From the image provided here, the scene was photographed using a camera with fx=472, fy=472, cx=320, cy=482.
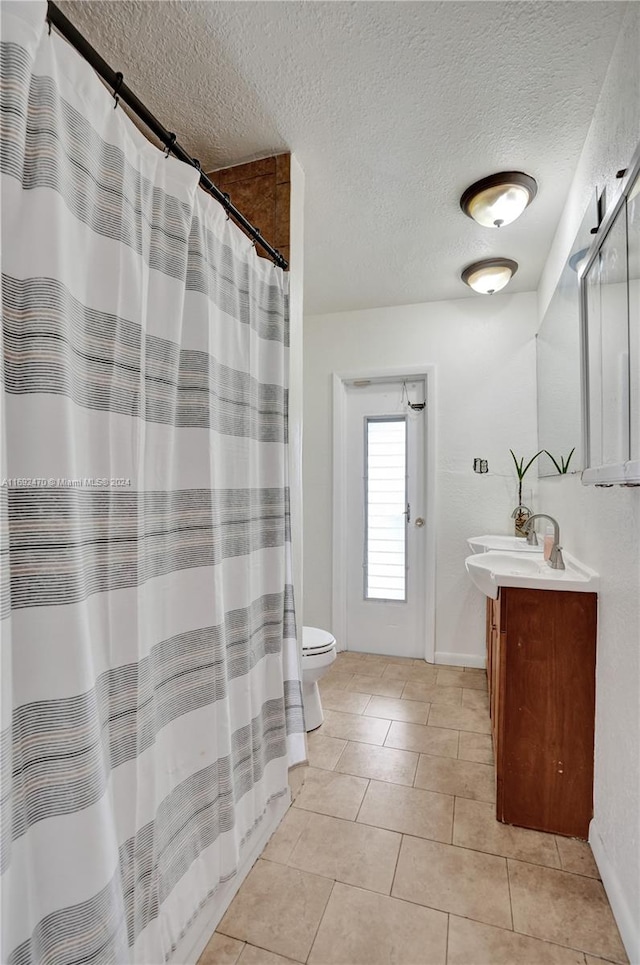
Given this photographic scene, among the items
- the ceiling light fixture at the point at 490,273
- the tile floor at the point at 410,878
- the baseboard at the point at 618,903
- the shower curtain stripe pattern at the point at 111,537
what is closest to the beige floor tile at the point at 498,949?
the tile floor at the point at 410,878

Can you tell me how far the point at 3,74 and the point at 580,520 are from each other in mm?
2039

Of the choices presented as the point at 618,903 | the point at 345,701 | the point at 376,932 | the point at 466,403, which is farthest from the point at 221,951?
the point at 466,403

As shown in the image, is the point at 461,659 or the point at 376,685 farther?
the point at 461,659

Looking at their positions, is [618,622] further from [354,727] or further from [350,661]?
[350,661]

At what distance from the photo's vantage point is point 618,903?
1.29 meters

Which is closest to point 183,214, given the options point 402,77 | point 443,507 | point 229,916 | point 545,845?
point 402,77

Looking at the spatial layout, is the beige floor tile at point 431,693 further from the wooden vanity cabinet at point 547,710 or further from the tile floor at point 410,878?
the wooden vanity cabinet at point 547,710

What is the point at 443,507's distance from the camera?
322 centimetres

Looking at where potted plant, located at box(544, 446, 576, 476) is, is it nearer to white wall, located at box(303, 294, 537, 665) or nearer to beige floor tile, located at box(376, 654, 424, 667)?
white wall, located at box(303, 294, 537, 665)

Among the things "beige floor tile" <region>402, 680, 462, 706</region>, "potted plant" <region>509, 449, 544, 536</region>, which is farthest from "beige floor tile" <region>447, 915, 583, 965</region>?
"potted plant" <region>509, 449, 544, 536</region>

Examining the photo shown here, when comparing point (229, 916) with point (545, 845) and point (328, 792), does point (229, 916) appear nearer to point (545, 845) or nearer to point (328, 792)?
point (328, 792)

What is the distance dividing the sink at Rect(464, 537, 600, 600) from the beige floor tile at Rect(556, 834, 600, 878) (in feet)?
2.73

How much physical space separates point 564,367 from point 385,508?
1600 millimetres

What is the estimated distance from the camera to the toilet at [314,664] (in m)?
2.14
